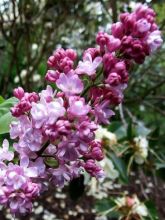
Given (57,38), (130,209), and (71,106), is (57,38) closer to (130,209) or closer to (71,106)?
(130,209)

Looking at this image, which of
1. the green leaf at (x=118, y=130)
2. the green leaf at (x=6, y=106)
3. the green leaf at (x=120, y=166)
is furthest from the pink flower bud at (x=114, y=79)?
the green leaf at (x=118, y=130)

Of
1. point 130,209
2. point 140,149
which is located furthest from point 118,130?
point 130,209

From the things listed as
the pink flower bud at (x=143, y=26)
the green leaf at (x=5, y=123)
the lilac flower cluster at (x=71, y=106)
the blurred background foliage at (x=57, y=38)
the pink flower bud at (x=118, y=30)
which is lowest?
the blurred background foliage at (x=57, y=38)

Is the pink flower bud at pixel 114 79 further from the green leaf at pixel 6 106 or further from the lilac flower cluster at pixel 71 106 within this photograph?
the green leaf at pixel 6 106

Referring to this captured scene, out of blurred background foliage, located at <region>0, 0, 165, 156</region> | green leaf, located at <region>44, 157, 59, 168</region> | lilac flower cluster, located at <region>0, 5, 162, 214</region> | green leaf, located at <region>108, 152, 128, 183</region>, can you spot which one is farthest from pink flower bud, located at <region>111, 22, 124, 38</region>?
blurred background foliage, located at <region>0, 0, 165, 156</region>

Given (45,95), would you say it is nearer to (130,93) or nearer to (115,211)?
(115,211)

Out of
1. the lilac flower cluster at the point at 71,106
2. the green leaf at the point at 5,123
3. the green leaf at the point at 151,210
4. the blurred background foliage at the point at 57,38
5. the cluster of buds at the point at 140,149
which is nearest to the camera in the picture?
the lilac flower cluster at the point at 71,106
